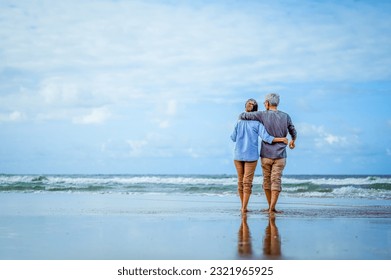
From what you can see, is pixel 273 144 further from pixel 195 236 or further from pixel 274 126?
pixel 195 236

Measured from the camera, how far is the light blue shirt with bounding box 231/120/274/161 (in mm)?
7016

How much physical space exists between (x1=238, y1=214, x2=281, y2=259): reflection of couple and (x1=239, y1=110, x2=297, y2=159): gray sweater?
134cm

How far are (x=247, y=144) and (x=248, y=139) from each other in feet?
0.23

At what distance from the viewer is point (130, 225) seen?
588 centimetres

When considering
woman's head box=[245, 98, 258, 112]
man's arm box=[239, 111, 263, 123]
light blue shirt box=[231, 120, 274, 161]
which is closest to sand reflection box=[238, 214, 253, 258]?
light blue shirt box=[231, 120, 274, 161]

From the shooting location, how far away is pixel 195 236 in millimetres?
5000

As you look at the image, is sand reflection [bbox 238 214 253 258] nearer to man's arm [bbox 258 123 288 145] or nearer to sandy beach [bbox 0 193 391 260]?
sandy beach [bbox 0 193 391 260]

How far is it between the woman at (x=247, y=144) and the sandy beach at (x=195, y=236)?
0.52 metres

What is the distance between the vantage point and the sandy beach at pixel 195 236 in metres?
4.14

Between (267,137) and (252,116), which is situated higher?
(252,116)

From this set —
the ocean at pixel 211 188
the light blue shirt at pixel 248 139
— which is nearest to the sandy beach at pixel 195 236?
the light blue shirt at pixel 248 139

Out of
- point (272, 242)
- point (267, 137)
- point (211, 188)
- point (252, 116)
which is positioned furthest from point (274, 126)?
point (211, 188)
